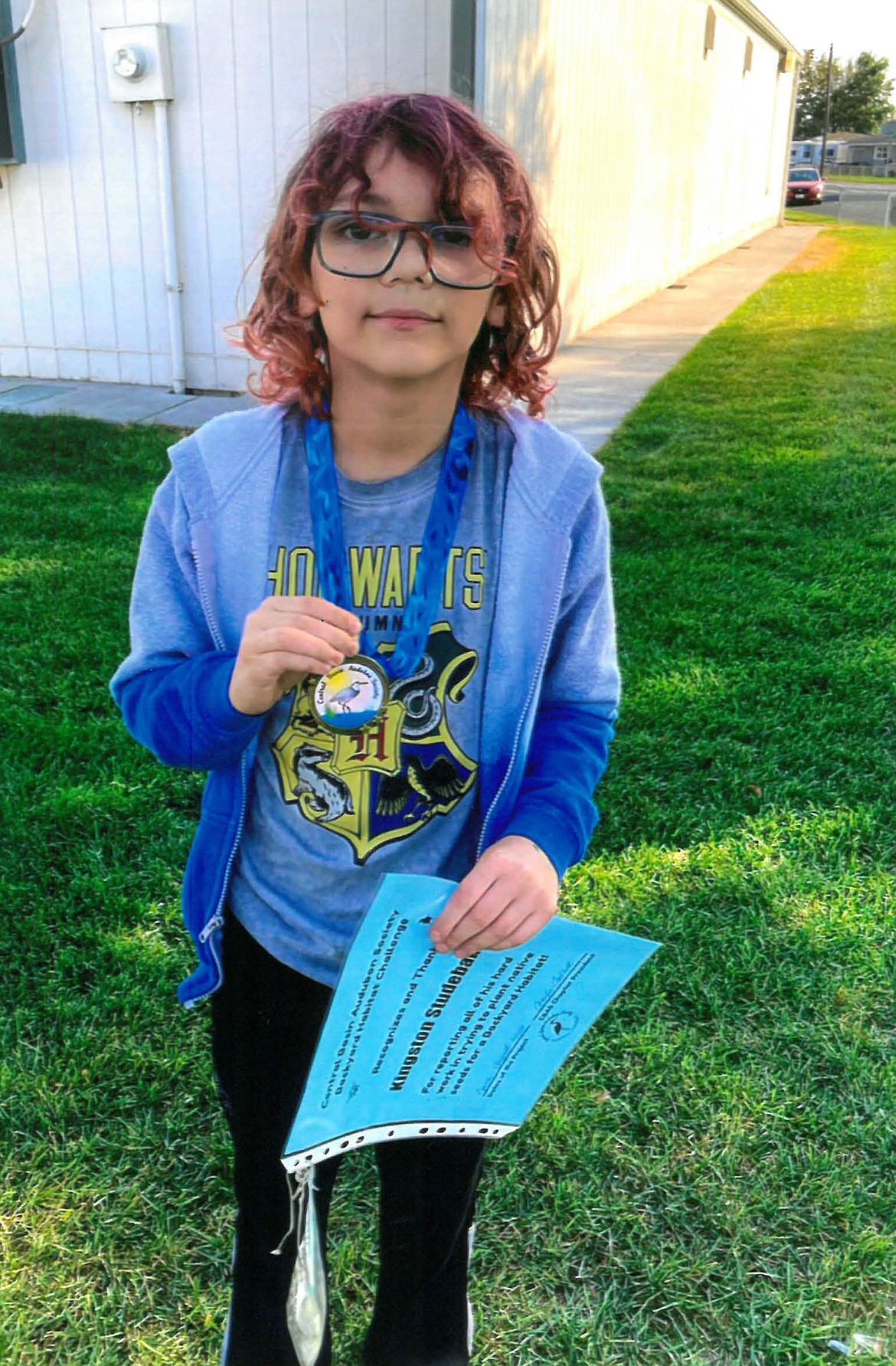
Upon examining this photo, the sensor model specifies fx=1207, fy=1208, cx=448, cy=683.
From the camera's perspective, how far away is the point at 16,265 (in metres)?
8.48

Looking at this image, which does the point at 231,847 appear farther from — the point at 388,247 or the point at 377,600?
the point at 388,247

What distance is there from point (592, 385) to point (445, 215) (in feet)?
25.9

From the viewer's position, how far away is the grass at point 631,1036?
1.92 meters

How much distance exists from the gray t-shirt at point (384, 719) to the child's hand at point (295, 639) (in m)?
0.17

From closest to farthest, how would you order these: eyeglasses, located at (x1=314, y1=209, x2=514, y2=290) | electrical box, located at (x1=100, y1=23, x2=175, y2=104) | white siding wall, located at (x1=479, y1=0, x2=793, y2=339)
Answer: eyeglasses, located at (x1=314, y1=209, x2=514, y2=290) < electrical box, located at (x1=100, y1=23, x2=175, y2=104) < white siding wall, located at (x1=479, y1=0, x2=793, y2=339)

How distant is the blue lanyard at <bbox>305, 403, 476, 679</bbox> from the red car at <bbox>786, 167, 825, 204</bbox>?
142 ft

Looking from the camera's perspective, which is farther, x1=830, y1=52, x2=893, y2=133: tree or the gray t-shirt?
x1=830, y1=52, x2=893, y2=133: tree

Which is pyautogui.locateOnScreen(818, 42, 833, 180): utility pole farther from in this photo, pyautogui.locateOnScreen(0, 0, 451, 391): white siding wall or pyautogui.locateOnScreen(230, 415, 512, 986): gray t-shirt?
pyautogui.locateOnScreen(230, 415, 512, 986): gray t-shirt

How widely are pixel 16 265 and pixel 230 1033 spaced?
8205 mm

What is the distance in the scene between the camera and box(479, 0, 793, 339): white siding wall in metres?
8.77

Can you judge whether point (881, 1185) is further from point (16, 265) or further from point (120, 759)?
point (16, 265)

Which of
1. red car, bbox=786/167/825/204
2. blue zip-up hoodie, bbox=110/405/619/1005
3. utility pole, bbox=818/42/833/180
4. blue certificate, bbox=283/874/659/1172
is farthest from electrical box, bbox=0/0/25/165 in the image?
utility pole, bbox=818/42/833/180

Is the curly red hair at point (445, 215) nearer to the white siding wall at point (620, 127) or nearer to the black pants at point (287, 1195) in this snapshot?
the black pants at point (287, 1195)

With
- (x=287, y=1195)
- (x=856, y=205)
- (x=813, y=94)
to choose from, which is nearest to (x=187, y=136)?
(x=287, y=1195)
